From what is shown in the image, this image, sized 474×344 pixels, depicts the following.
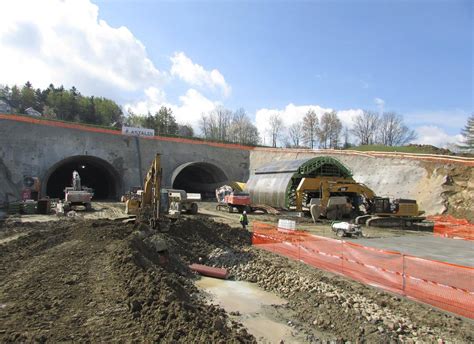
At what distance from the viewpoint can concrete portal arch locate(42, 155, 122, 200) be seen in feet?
126

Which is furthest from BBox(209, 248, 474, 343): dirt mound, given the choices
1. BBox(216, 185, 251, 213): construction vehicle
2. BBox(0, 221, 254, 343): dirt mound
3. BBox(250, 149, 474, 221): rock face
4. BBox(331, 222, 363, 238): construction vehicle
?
BBox(250, 149, 474, 221): rock face

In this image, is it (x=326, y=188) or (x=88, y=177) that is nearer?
(x=326, y=188)

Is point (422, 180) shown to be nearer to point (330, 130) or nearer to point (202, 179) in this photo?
point (202, 179)

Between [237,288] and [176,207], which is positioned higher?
[176,207]

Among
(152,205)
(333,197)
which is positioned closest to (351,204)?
(333,197)

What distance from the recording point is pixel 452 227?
21.7 metres

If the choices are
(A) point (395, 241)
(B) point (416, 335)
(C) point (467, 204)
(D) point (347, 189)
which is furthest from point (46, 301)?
(C) point (467, 204)

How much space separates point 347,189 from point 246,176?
70.8 ft

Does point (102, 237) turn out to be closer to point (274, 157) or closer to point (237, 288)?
point (237, 288)

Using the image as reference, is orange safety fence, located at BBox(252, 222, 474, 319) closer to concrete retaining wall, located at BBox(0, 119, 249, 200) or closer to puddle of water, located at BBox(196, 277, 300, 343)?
puddle of water, located at BBox(196, 277, 300, 343)

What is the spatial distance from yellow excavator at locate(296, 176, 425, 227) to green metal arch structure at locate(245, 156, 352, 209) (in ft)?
3.90

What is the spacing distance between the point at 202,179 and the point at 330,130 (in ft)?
139

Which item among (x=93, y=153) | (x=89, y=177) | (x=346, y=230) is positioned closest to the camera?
(x=346, y=230)

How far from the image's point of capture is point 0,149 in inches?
1280
